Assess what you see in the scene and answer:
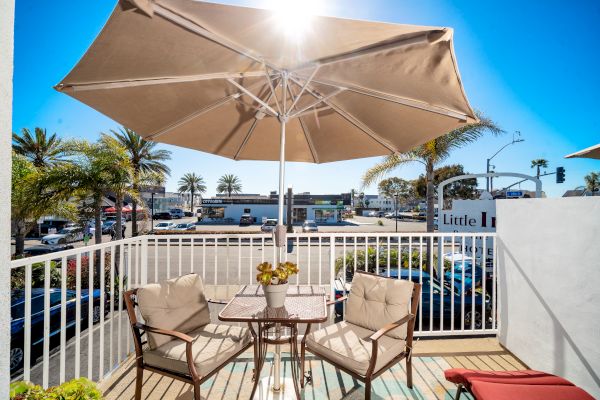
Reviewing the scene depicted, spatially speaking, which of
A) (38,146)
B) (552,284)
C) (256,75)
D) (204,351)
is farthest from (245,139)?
(38,146)

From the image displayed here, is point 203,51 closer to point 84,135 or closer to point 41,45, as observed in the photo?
point 41,45

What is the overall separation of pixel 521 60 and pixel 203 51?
11.4 meters

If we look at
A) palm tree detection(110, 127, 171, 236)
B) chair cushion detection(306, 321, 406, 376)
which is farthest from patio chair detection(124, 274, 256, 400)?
palm tree detection(110, 127, 171, 236)

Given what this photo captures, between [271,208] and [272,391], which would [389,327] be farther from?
[271,208]

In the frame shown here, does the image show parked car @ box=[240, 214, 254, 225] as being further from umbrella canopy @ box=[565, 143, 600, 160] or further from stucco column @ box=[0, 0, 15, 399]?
stucco column @ box=[0, 0, 15, 399]

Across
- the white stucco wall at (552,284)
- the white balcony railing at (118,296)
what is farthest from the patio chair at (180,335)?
the white stucco wall at (552,284)

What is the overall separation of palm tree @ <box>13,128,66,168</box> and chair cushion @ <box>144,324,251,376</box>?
16.9m

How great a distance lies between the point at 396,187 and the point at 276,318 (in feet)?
129

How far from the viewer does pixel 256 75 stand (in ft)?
6.32

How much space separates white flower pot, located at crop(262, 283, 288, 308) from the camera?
1.88 meters

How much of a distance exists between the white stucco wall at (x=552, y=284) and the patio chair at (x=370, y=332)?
3.90 feet

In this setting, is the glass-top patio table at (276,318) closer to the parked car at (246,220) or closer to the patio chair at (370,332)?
the patio chair at (370,332)

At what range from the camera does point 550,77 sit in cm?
1130

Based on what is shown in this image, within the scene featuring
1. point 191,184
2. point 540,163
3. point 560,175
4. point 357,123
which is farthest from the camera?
point 191,184
